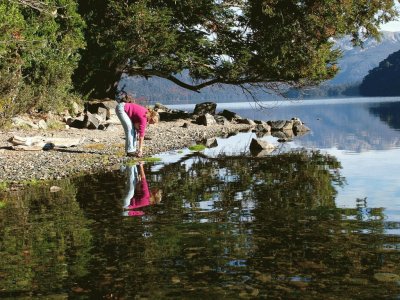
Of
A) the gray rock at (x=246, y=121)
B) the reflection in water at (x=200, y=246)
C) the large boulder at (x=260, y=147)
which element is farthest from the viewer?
the gray rock at (x=246, y=121)

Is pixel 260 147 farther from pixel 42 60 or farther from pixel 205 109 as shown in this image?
pixel 205 109

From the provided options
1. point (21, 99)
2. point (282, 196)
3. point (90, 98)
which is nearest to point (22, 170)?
point (282, 196)

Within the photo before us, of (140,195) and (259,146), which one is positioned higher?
(259,146)

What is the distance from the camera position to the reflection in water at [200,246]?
5.62m

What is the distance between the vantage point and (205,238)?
7719 millimetres

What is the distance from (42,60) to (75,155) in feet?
41.7

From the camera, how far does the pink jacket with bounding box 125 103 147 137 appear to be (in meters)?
19.5

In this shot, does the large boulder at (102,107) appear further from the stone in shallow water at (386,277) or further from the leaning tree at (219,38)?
the stone in shallow water at (386,277)

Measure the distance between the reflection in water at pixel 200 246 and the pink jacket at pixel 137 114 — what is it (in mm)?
7064

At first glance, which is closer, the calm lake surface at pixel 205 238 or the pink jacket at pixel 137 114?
the calm lake surface at pixel 205 238

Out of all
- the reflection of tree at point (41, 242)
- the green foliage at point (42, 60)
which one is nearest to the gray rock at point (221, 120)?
the green foliage at point (42, 60)

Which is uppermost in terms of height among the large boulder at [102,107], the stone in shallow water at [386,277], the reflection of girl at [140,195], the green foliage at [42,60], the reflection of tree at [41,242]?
the green foliage at [42,60]

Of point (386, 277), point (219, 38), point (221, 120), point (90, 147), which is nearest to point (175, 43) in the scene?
point (219, 38)

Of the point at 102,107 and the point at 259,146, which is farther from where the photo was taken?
the point at 102,107
